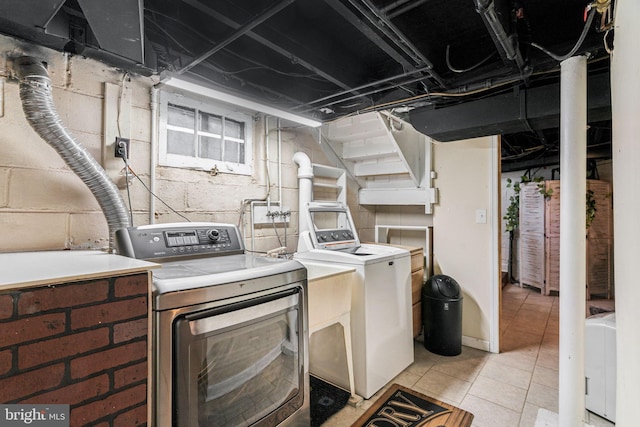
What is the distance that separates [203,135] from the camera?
2105 mm

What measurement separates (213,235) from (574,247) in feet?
6.27

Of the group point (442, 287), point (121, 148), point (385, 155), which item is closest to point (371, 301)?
point (442, 287)

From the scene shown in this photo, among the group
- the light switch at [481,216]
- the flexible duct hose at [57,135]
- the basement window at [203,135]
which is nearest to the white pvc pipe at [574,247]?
the light switch at [481,216]

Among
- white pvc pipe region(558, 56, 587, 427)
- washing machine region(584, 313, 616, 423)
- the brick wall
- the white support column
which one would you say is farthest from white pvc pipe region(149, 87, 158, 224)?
washing machine region(584, 313, 616, 423)

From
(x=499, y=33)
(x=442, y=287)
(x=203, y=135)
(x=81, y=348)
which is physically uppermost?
(x=499, y=33)

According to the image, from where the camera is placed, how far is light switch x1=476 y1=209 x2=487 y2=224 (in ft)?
9.19

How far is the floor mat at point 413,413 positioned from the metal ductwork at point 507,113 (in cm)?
195

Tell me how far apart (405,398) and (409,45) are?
2214 mm

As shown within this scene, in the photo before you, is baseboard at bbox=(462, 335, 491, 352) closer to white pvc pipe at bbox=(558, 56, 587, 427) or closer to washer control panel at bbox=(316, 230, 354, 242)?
white pvc pipe at bbox=(558, 56, 587, 427)

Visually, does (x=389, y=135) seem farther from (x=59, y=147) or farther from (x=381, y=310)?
(x=59, y=147)

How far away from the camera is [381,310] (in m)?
2.20

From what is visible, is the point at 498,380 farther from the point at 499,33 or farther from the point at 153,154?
the point at 153,154

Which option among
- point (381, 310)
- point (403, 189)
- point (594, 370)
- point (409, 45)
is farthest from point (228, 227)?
point (594, 370)

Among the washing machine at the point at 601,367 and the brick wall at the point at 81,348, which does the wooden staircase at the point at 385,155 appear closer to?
the washing machine at the point at 601,367
